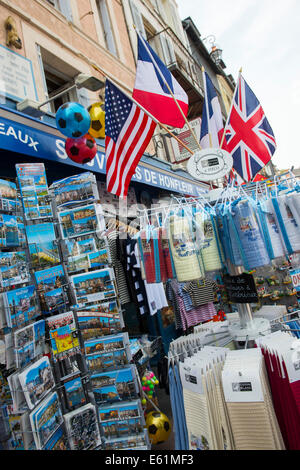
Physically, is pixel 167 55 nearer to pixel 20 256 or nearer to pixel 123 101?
pixel 123 101

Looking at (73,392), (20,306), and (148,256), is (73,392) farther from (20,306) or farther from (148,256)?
(148,256)

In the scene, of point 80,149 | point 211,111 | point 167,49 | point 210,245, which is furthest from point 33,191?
point 167,49

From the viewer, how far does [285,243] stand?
8.21 ft

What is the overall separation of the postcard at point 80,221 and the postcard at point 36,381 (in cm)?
142

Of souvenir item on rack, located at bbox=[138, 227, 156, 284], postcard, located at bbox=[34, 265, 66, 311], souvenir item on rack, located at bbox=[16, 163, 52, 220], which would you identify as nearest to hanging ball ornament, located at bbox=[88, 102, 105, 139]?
souvenir item on rack, located at bbox=[16, 163, 52, 220]

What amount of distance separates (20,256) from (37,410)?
1469mm

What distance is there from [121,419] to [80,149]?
346 cm

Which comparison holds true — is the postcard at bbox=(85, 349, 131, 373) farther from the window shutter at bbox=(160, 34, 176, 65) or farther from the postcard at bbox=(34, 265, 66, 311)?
the window shutter at bbox=(160, 34, 176, 65)

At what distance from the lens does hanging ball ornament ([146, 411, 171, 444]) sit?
3.67 m

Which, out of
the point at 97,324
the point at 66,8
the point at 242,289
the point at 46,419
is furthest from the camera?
the point at 66,8

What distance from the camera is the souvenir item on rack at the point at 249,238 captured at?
7.82 feet

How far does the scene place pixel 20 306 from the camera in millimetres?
2727

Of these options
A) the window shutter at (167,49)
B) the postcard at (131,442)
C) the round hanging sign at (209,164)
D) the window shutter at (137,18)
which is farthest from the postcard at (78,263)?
the window shutter at (167,49)

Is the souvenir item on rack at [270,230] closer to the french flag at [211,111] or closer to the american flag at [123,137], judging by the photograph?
the american flag at [123,137]
